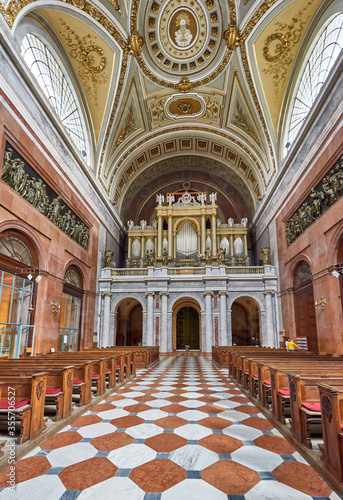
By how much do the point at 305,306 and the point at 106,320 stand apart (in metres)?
10.5

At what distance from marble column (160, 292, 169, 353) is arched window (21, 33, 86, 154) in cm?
912

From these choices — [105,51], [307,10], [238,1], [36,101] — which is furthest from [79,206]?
[307,10]

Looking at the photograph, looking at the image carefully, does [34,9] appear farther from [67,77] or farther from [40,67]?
[67,77]

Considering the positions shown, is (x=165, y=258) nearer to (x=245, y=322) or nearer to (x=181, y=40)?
(x=245, y=322)

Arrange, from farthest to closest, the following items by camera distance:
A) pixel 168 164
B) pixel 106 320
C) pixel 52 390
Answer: pixel 168 164 → pixel 106 320 → pixel 52 390

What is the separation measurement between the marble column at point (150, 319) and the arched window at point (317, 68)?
11.1 metres

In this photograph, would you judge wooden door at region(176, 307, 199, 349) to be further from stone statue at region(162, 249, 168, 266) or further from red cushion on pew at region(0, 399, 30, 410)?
red cushion on pew at region(0, 399, 30, 410)

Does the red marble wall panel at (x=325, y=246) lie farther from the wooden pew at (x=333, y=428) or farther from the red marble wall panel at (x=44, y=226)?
the red marble wall panel at (x=44, y=226)

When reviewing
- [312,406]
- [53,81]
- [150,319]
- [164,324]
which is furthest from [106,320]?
[312,406]

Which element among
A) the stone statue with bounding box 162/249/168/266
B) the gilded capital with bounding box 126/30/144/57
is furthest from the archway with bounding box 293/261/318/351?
the gilded capital with bounding box 126/30/144/57

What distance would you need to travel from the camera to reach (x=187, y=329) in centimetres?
2241

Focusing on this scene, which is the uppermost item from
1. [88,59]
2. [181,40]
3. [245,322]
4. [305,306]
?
[181,40]

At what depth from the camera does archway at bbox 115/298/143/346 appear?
21219 millimetres

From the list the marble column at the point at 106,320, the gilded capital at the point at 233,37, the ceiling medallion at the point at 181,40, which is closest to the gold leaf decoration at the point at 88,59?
the ceiling medallion at the point at 181,40
